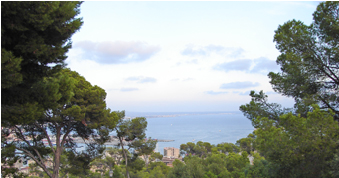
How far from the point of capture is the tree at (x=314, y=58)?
216 inches

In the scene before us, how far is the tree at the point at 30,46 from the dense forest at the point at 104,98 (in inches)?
0.4

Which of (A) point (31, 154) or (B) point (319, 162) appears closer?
(B) point (319, 162)

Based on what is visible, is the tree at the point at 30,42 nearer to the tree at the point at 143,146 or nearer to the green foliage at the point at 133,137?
the green foliage at the point at 133,137

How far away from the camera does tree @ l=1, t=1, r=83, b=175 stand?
9.60ft

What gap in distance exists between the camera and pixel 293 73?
235 inches

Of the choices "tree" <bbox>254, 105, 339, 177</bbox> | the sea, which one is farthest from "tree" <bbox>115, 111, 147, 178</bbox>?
the sea

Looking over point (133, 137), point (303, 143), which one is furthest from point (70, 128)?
point (303, 143)

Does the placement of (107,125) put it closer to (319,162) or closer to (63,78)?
(63,78)

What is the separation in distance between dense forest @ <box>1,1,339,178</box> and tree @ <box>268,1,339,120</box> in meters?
0.02

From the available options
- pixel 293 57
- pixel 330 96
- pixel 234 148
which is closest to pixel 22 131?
pixel 293 57


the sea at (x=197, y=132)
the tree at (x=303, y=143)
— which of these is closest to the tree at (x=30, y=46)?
the tree at (x=303, y=143)

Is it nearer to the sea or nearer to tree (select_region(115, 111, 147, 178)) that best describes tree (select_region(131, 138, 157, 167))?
tree (select_region(115, 111, 147, 178))

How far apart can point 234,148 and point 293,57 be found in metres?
14.7

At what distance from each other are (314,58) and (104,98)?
279 inches
